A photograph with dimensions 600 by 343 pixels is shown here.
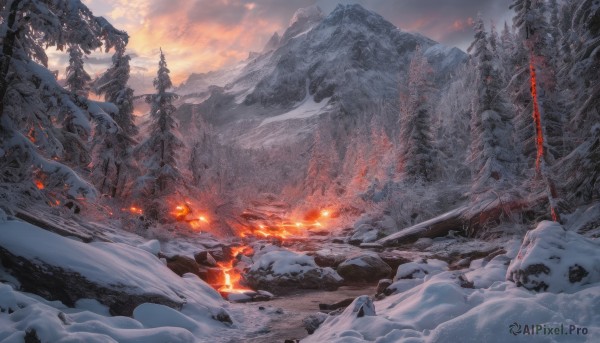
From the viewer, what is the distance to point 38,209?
10930 millimetres

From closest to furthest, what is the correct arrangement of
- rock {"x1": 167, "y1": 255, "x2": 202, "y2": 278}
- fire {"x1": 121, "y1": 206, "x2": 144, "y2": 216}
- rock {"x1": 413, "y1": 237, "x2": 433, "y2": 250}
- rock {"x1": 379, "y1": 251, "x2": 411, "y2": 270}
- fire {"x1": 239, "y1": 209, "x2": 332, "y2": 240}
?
1. rock {"x1": 167, "y1": 255, "x2": 202, "y2": 278}
2. rock {"x1": 379, "y1": 251, "x2": 411, "y2": 270}
3. rock {"x1": 413, "y1": 237, "x2": 433, "y2": 250}
4. fire {"x1": 121, "y1": 206, "x2": 144, "y2": 216}
5. fire {"x1": 239, "y1": 209, "x2": 332, "y2": 240}

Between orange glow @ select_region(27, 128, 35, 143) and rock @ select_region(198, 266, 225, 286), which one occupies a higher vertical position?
orange glow @ select_region(27, 128, 35, 143)

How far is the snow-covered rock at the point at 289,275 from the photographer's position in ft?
63.5

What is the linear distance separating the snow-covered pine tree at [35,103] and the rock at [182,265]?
7.55 metres

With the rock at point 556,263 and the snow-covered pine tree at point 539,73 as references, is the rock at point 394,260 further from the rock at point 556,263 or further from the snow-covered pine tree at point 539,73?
the rock at point 556,263

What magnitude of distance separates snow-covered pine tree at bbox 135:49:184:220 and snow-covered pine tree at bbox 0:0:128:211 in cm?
1640

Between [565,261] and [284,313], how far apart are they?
8531mm

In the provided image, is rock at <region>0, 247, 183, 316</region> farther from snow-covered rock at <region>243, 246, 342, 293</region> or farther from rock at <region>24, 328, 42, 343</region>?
snow-covered rock at <region>243, 246, 342, 293</region>

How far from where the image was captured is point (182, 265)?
18.4 meters

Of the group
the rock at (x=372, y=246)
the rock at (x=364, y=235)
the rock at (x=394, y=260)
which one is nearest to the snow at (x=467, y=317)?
the rock at (x=394, y=260)

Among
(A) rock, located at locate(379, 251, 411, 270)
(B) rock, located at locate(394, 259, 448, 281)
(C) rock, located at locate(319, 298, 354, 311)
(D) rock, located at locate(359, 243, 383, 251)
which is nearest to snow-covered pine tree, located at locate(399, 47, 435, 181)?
(D) rock, located at locate(359, 243, 383, 251)

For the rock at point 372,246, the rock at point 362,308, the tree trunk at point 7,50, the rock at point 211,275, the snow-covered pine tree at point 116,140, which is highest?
the snow-covered pine tree at point 116,140

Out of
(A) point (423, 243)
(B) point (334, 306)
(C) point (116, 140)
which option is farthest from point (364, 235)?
(B) point (334, 306)

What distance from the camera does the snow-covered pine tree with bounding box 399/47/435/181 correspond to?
38000 mm
